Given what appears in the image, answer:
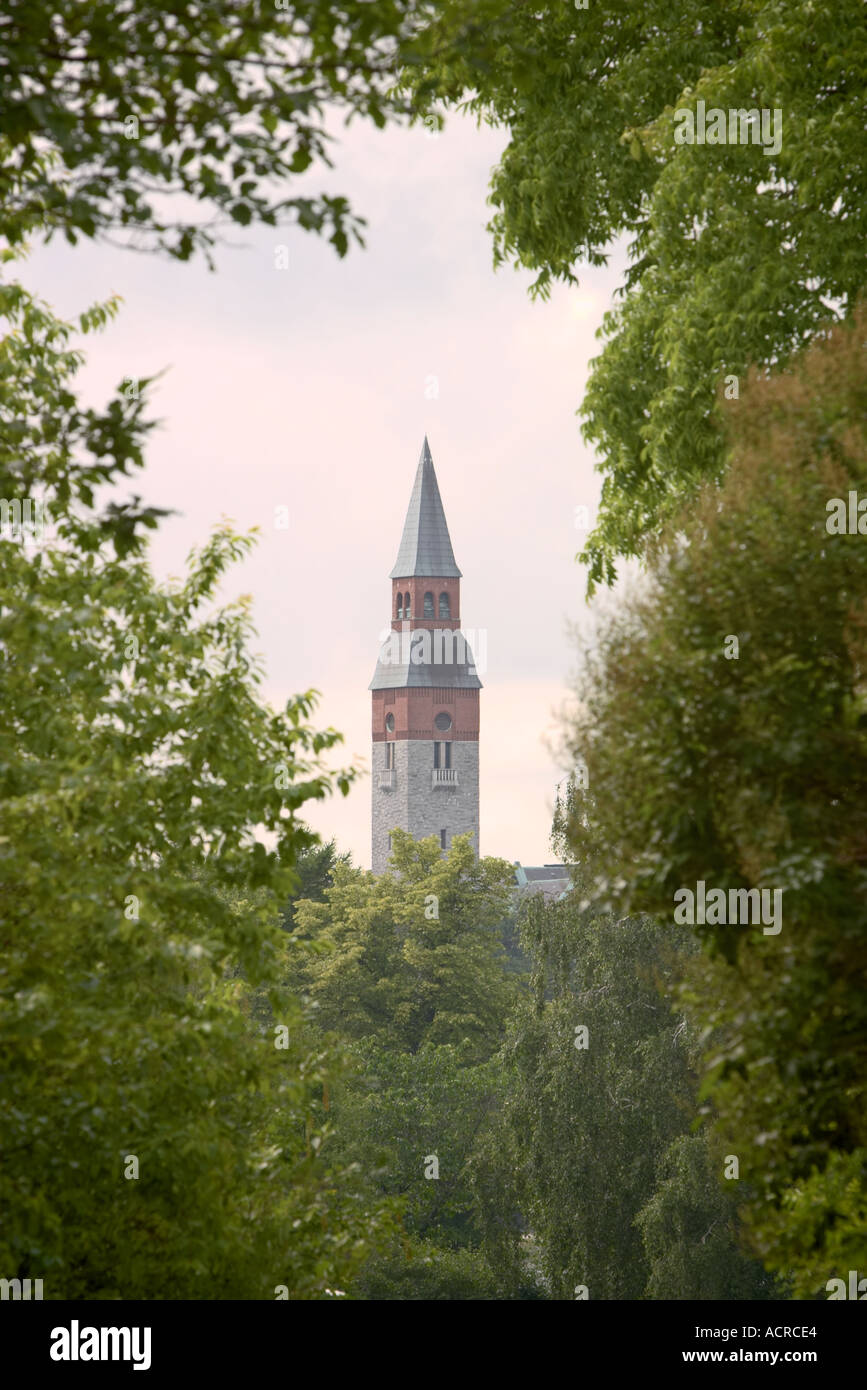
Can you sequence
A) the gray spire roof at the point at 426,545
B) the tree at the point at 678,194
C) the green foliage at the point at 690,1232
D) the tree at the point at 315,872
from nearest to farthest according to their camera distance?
the tree at the point at 678,194 < the green foliage at the point at 690,1232 < the tree at the point at 315,872 < the gray spire roof at the point at 426,545

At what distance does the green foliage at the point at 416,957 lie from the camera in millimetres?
46250

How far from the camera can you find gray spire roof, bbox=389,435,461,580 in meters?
97.9

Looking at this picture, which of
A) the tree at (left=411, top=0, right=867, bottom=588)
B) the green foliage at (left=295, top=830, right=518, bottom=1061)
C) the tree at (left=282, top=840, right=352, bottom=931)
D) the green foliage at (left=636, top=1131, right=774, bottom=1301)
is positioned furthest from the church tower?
the tree at (left=411, top=0, right=867, bottom=588)

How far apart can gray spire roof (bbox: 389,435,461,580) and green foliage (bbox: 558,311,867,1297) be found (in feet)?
296

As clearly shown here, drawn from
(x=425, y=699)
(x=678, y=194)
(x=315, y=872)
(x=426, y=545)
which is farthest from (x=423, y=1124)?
(x=426, y=545)

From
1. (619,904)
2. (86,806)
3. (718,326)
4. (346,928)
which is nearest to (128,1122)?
(86,806)

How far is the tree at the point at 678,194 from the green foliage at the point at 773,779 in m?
2.49

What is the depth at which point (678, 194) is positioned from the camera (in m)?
10.8

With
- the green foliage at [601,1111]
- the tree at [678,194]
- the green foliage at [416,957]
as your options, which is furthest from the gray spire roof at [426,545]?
the tree at [678,194]

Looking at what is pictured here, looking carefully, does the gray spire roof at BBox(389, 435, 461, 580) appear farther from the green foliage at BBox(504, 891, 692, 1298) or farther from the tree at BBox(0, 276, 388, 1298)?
the tree at BBox(0, 276, 388, 1298)

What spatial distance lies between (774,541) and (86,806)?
4.13m

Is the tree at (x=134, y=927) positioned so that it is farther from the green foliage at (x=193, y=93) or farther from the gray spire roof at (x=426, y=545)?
the gray spire roof at (x=426, y=545)

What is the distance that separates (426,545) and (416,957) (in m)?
53.7

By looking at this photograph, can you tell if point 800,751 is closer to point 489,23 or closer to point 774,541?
point 774,541
